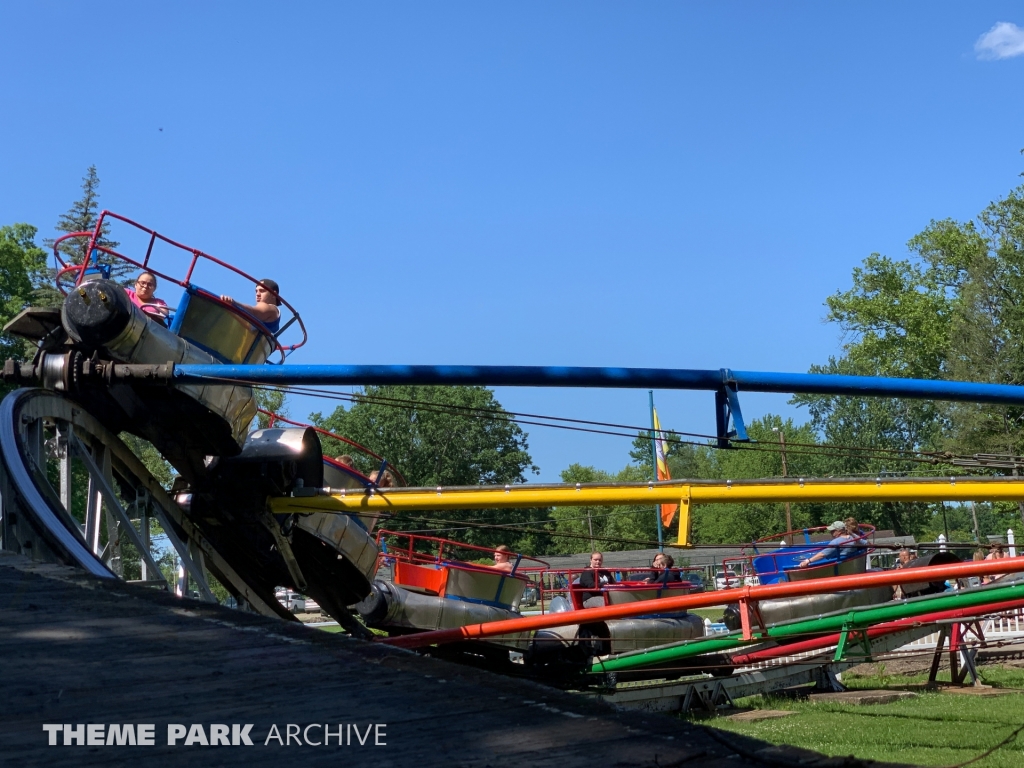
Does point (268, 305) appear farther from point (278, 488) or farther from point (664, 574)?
point (664, 574)

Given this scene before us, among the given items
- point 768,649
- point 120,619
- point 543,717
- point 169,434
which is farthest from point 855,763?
point 768,649

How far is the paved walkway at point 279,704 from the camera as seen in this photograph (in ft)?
9.55

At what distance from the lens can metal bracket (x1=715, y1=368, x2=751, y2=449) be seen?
8.55 meters

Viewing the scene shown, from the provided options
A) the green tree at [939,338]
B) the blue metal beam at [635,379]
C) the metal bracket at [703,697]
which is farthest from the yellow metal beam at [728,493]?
the green tree at [939,338]

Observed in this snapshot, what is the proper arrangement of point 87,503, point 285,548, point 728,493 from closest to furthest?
point 728,493 → point 87,503 → point 285,548

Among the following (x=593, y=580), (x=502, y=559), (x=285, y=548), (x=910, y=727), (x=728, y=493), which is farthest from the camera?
(x=502, y=559)

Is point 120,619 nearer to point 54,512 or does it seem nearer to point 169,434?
point 54,512

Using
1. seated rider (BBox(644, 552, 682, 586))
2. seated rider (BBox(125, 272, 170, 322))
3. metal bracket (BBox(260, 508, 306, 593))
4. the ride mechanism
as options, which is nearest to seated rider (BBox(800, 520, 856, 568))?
the ride mechanism

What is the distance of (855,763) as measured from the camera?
2.73 m

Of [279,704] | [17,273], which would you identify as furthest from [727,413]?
[17,273]

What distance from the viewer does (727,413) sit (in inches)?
346

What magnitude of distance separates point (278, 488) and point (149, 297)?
7.09 feet

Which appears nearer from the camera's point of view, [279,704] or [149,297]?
[279,704]

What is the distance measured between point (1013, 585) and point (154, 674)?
26.0ft
